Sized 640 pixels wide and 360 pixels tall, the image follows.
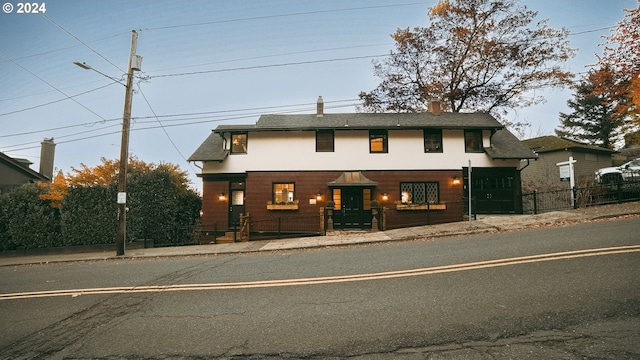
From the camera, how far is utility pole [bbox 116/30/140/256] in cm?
1295

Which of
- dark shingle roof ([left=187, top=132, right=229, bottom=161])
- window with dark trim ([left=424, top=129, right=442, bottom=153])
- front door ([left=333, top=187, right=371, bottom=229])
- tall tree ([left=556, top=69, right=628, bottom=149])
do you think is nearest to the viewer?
front door ([left=333, top=187, right=371, bottom=229])

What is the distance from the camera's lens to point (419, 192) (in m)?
17.6

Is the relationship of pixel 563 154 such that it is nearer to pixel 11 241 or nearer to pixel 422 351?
pixel 422 351

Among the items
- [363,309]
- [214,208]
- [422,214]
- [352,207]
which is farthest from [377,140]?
[363,309]

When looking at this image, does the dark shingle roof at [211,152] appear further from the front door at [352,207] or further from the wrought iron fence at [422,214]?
the wrought iron fence at [422,214]

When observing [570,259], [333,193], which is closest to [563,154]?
[333,193]

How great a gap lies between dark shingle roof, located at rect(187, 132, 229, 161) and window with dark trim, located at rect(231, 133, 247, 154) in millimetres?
523

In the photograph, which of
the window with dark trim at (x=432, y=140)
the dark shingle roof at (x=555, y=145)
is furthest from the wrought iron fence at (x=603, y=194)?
the dark shingle roof at (x=555, y=145)

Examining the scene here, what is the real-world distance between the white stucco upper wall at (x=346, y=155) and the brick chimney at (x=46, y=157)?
20195 millimetres

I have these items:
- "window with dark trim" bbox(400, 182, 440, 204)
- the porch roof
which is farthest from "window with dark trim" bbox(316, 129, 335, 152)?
"window with dark trim" bbox(400, 182, 440, 204)

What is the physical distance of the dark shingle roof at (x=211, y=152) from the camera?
17484 mm

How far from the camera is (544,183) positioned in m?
22.3

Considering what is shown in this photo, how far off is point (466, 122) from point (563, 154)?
12.2m

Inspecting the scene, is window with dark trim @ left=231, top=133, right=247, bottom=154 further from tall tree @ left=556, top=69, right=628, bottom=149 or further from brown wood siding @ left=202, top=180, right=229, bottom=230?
tall tree @ left=556, top=69, right=628, bottom=149
